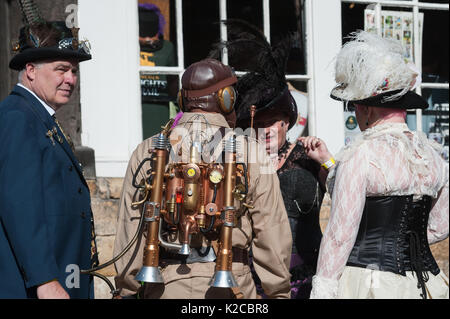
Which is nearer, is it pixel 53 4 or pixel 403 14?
pixel 53 4

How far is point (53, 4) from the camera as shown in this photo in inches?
183

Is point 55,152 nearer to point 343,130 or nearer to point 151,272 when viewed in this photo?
point 151,272

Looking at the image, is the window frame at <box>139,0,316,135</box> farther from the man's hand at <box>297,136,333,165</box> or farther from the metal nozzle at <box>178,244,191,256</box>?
the metal nozzle at <box>178,244,191,256</box>

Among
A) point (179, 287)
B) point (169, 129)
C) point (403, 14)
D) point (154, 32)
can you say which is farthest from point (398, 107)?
point (403, 14)

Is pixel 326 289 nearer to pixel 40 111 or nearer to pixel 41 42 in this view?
pixel 40 111

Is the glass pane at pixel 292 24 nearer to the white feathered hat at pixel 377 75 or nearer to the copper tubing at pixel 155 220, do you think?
the white feathered hat at pixel 377 75

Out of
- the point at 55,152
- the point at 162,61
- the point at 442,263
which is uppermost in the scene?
the point at 162,61

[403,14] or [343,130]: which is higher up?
[403,14]

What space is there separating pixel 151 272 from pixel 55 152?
0.68m

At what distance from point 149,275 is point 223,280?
1.08 ft

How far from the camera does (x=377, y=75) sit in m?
3.02

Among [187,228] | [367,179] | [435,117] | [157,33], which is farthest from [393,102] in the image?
[435,117]

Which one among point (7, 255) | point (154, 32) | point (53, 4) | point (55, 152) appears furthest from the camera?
point (154, 32)

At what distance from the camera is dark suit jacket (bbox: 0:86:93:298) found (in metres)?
2.43
